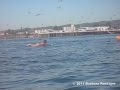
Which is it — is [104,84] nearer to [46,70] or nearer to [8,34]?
[46,70]

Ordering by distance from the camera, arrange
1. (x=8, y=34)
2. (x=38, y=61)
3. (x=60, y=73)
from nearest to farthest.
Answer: (x=60, y=73)
(x=8, y=34)
(x=38, y=61)

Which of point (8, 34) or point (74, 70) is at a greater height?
point (8, 34)

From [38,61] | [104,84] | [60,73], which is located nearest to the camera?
[104,84]

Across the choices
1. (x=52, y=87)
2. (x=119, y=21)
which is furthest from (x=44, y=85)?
(x=119, y=21)

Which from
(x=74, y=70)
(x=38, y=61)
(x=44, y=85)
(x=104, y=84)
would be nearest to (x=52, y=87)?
(x=44, y=85)

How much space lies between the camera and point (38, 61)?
3318mm

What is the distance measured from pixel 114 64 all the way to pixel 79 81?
529 mm

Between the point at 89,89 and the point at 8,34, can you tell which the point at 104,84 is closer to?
the point at 89,89

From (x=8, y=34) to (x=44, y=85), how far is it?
725 mm

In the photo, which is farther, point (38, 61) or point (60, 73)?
point (38, 61)

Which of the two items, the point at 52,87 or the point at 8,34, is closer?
the point at 52,87

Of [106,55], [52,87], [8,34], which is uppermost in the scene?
[8,34]

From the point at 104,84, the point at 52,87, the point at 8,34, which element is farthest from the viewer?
the point at 8,34

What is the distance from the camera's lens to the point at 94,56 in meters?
3.01
